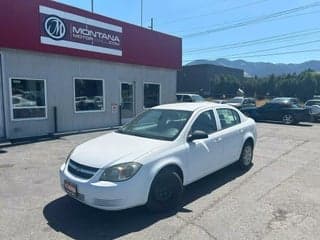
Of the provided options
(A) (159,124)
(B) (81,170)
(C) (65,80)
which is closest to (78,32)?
(C) (65,80)

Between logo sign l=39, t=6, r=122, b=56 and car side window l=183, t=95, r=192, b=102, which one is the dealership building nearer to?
logo sign l=39, t=6, r=122, b=56

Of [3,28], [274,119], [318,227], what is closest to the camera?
[318,227]

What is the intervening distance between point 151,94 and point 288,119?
28.1 ft

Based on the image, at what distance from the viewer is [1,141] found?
10430 mm

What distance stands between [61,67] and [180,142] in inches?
355

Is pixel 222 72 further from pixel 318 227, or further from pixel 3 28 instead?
pixel 318 227

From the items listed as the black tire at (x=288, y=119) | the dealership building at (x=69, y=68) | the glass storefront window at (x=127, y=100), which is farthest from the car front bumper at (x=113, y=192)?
the black tire at (x=288, y=119)

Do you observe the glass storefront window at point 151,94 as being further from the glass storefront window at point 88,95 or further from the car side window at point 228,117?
the car side window at point 228,117

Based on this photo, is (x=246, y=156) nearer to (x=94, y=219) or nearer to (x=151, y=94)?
(x=94, y=219)

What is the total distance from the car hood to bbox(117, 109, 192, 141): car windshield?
24cm

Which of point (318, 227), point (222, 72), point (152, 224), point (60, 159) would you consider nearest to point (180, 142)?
point (152, 224)

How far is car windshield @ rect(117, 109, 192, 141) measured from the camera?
5281 mm

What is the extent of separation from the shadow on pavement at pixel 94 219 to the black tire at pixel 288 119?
15134mm

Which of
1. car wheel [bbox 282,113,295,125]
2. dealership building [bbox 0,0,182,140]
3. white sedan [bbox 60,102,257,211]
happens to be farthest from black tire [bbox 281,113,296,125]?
white sedan [bbox 60,102,257,211]
